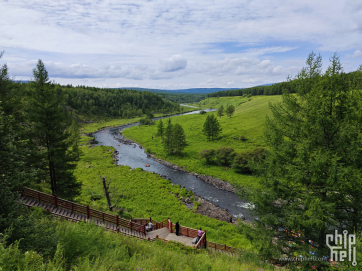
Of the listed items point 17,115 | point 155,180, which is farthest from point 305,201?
point 155,180

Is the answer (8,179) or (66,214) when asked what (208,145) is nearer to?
(66,214)

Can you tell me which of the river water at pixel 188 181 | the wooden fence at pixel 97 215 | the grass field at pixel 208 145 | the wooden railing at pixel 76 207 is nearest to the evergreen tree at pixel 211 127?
the grass field at pixel 208 145

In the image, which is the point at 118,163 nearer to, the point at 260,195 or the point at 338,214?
the point at 260,195

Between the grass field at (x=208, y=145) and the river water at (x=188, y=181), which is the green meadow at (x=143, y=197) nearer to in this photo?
the river water at (x=188, y=181)

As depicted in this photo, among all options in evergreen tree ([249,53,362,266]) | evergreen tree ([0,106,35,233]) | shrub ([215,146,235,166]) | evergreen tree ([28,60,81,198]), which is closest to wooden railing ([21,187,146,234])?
evergreen tree ([28,60,81,198])

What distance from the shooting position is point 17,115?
1936cm

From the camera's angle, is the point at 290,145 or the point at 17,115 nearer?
the point at 290,145

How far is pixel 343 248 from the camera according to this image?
341 inches

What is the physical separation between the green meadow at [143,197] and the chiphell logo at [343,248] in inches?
477

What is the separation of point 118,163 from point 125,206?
A: 80.4 ft

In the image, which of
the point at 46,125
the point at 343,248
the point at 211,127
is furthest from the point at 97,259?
the point at 211,127

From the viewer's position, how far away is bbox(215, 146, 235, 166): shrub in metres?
47.0

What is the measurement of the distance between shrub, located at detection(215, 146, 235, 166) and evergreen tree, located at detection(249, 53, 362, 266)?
3487 cm

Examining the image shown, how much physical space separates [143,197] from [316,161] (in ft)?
94.1
